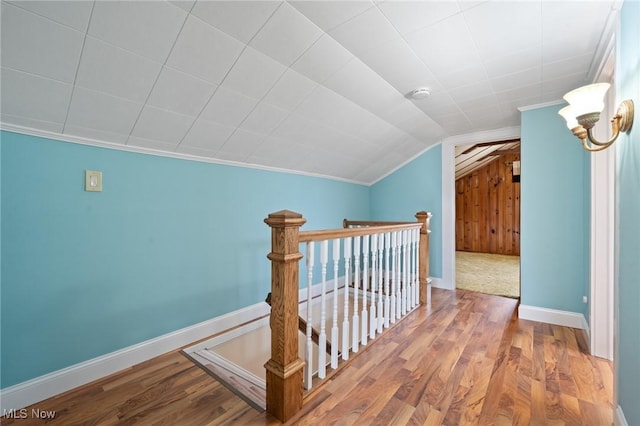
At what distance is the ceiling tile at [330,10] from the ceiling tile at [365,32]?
38 mm

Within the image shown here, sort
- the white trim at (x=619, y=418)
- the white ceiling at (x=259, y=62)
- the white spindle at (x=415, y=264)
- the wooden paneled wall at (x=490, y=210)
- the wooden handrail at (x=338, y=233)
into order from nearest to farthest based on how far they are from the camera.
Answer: the white trim at (x=619, y=418), the white ceiling at (x=259, y=62), the wooden handrail at (x=338, y=233), the white spindle at (x=415, y=264), the wooden paneled wall at (x=490, y=210)

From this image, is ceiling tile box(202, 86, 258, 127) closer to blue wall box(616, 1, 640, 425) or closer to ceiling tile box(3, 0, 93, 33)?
Answer: ceiling tile box(3, 0, 93, 33)

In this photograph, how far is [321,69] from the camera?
188 cm

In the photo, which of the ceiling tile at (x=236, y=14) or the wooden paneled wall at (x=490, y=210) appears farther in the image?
the wooden paneled wall at (x=490, y=210)

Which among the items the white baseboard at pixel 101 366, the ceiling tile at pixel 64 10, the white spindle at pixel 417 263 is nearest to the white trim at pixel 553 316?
the white spindle at pixel 417 263

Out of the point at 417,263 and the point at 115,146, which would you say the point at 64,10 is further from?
the point at 417,263

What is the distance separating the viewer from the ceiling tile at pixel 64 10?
111 centimetres

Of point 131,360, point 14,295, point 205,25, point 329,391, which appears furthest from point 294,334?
point 205,25

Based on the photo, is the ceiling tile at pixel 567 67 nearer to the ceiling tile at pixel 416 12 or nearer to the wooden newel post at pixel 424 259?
the ceiling tile at pixel 416 12

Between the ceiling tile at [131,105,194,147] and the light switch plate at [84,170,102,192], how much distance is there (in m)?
0.34

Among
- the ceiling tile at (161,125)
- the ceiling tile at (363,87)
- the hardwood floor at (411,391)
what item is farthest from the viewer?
the ceiling tile at (363,87)

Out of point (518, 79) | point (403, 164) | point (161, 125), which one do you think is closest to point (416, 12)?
point (518, 79)

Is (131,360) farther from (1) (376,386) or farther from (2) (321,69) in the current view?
(2) (321,69)

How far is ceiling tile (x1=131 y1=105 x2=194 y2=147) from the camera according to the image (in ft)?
5.71
